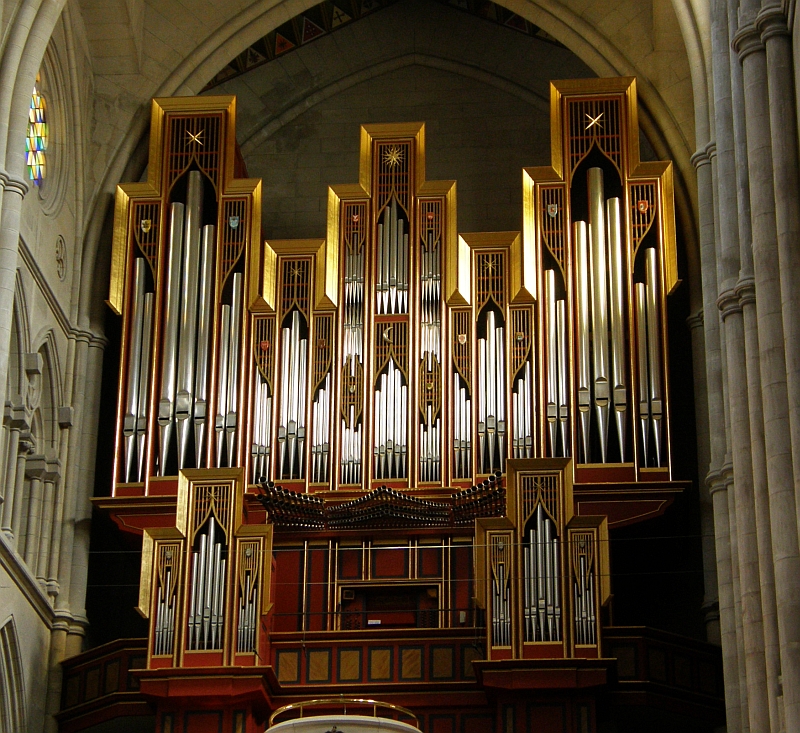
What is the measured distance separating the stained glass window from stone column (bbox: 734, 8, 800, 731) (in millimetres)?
11000

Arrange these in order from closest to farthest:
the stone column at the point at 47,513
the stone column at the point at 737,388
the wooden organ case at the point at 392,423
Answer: the stone column at the point at 737,388 → the wooden organ case at the point at 392,423 → the stone column at the point at 47,513

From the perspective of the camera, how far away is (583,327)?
79.1ft

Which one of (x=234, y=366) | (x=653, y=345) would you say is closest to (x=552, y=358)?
(x=653, y=345)

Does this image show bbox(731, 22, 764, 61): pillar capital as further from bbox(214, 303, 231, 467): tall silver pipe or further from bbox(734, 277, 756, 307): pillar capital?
bbox(214, 303, 231, 467): tall silver pipe

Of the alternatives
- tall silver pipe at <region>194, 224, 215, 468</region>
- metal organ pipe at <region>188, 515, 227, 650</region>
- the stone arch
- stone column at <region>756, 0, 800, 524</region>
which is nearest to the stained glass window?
tall silver pipe at <region>194, 224, 215, 468</region>

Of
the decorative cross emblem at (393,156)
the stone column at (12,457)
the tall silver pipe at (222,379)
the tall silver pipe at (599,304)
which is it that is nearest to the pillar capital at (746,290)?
the tall silver pipe at (599,304)

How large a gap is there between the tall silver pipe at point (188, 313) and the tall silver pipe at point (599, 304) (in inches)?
220

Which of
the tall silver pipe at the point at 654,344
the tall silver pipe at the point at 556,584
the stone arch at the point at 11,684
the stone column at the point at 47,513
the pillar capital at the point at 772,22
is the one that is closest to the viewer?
the pillar capital at the point at 772,22

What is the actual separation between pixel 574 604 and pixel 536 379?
163 inches

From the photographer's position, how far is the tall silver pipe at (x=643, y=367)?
23438mm

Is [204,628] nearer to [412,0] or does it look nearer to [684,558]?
[684,558]

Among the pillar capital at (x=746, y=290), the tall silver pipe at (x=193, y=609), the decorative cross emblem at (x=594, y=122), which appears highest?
the decorative cross emblem at (x=594, y=122)

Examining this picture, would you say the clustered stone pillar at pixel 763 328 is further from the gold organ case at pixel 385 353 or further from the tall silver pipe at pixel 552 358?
the tall silver pipe at pixel 552 358

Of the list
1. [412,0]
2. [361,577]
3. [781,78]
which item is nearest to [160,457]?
[361,577]
